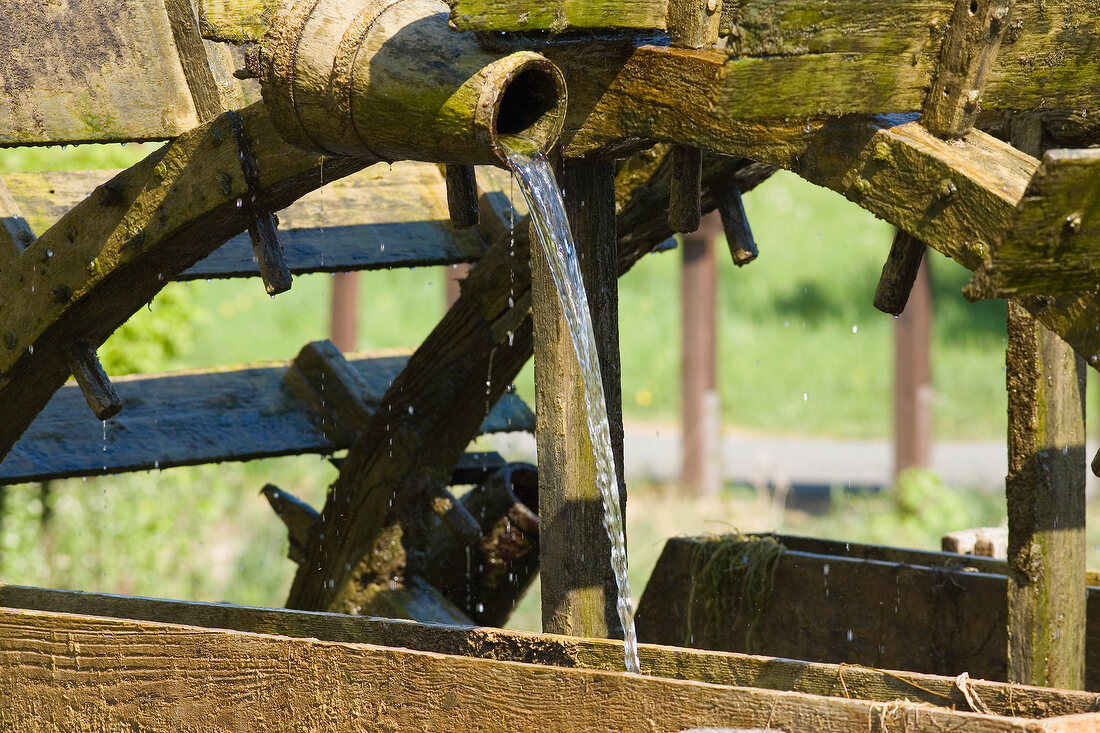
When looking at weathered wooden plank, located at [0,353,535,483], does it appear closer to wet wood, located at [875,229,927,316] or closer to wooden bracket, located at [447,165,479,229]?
wooden bracket, located at [447,165,479,229]

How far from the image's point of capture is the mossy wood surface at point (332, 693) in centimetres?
216

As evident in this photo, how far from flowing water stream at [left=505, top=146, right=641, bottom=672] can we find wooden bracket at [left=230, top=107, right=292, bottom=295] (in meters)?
0.76

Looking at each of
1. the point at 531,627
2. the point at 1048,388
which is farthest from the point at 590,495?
the point at 531,627

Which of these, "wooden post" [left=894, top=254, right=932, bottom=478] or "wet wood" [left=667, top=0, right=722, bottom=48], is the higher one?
"wet wood" [left=667, top=0, right=722, bottom=48]

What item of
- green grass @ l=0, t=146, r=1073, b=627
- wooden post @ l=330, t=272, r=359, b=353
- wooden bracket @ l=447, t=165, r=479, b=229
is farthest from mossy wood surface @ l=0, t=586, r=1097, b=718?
wooden post @ l=330, t=272, r=359, b=353

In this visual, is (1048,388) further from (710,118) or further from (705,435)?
(705,435)

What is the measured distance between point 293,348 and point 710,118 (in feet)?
37.8

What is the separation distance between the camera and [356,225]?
15.3ft

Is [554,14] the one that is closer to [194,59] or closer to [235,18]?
[235,18]

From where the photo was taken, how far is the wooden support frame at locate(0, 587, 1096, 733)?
86.7 inches

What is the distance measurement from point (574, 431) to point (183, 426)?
2.18m

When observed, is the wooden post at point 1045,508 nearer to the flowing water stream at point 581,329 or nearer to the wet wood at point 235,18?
the flowing water stream at point 581,329

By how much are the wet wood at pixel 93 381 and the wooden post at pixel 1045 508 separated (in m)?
2.30

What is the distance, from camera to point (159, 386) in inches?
197
